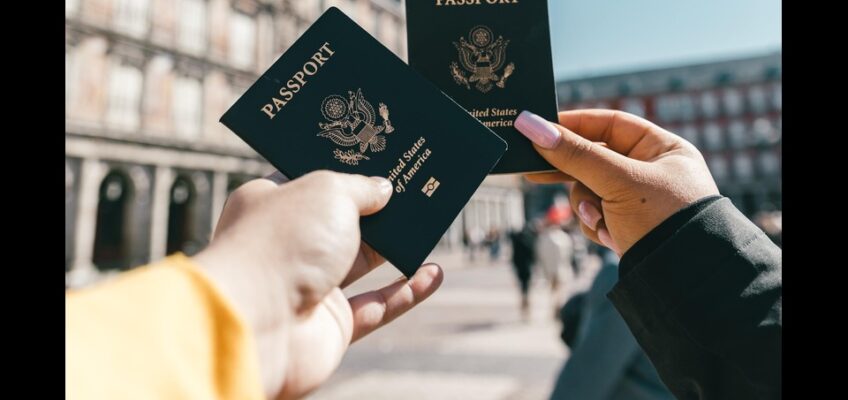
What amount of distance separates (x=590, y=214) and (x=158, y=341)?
1284mm

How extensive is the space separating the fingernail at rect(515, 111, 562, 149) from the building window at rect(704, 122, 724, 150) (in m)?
53.5

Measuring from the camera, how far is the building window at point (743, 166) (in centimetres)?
4662

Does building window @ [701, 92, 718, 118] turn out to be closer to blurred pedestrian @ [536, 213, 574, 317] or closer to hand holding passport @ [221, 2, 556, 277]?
blurred pedestrian @ [536, 213, 574, 317]

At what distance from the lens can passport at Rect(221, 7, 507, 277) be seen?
136 cm

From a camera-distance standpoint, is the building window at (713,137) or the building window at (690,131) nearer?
the building window at (713,137)

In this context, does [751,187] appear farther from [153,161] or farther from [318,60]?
[318,60]

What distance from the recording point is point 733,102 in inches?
1865

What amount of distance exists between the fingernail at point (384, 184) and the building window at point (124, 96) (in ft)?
63.9

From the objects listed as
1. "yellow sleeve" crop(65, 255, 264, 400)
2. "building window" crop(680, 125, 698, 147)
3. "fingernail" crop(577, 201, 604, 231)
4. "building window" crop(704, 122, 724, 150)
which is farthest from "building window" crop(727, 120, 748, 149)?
"yellow sleeve" crop(65, 255, 264, 400)

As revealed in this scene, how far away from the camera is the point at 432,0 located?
1.63 m

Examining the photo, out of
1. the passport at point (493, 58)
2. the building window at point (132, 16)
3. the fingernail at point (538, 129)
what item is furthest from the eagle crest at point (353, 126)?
the building window at point (132, 16)

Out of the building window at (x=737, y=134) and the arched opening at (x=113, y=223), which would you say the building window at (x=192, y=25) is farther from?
the building window at (x=737, y=134)

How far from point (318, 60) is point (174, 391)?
101cm

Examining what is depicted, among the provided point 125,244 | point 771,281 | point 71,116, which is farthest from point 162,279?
point 125,244
